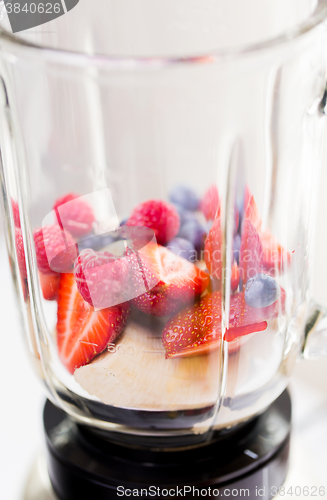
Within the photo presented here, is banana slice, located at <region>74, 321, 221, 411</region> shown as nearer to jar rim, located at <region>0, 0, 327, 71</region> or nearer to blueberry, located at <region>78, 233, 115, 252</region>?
blueberry, located at <region>78, 233, 115, 252</region>

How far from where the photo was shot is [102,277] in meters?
0.45

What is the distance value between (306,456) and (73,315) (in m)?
0.31

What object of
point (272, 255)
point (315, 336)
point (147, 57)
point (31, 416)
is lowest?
point (31, 416)

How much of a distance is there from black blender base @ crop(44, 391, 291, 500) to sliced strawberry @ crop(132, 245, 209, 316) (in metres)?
0.15

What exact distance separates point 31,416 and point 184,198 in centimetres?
32

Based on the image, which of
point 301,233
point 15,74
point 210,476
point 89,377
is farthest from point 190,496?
point 15,74

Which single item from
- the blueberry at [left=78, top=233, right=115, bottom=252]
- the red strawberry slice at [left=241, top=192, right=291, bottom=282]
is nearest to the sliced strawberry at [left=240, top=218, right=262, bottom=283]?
the red strawberry slice at [left=241, top=192, right=291, bottom=282]

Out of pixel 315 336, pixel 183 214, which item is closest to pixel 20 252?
pixel 183 214

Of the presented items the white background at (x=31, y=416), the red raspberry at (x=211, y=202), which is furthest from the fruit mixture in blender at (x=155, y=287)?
the white background at (x=31, y=416)

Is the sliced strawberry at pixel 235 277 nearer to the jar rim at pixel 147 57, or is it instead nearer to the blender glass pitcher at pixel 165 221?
the blender glass pitcher at pixel 165 221

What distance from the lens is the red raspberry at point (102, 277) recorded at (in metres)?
0.45

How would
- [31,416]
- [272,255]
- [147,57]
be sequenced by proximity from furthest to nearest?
1. [31,416]
2. [272,255]
3. [147,57]

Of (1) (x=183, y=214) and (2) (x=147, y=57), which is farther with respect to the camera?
(1) (x=183, y=214)

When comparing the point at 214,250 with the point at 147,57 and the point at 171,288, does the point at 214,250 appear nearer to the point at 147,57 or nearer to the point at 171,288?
the point at 171,288
